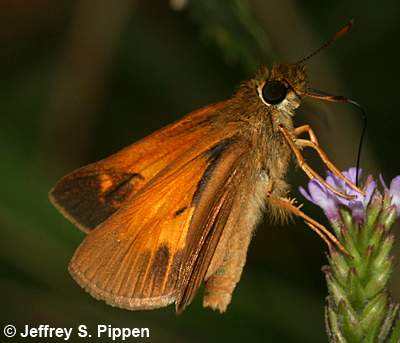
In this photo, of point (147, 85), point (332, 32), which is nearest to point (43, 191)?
point (147, 85)

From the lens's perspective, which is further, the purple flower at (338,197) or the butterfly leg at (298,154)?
the butterfly leg at (298,154)

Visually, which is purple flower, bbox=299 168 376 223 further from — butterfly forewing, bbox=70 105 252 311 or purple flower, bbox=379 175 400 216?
butterfly forewing, bbox=70 105 252 311

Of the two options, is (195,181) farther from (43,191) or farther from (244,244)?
(43,191)

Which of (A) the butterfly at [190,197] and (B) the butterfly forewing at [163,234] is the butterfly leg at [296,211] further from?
(B) the butterfly forewing at [163,234]

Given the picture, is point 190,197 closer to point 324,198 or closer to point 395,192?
point 324,198

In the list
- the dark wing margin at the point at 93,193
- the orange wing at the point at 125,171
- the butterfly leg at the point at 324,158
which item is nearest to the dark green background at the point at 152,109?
the butterfly leg at the point at 324,158

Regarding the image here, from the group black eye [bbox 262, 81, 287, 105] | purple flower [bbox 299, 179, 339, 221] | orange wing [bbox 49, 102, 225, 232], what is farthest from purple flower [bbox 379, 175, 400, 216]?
orange wing [bbox 49, 102, 225, 232]
